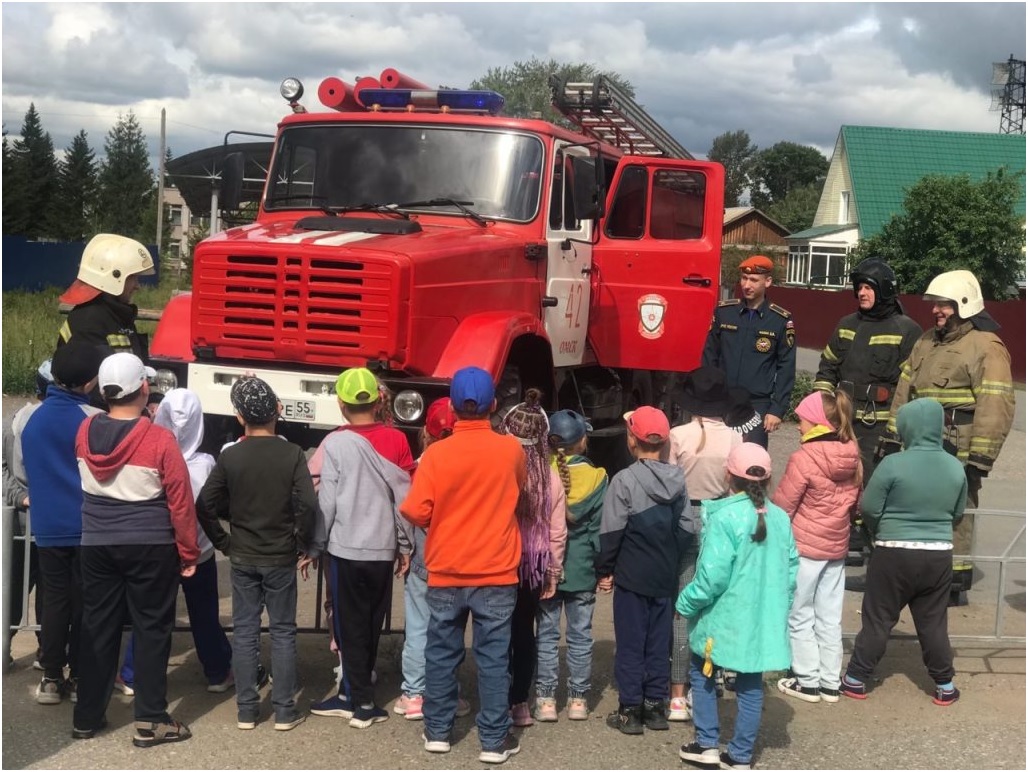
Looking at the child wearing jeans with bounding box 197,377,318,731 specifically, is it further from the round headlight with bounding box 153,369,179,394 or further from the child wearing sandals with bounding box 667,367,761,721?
the round headlight with bounding box 153,369,179,394

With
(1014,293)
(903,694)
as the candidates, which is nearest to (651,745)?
(903,694)

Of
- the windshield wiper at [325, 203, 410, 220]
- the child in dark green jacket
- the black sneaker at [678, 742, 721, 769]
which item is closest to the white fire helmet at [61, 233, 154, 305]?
the windshield wiper at [325, 203, 410, 220]

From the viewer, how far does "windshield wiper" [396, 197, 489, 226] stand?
7.56 m

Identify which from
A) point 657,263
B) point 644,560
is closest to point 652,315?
point 657,263

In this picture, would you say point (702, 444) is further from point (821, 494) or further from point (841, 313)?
point (841, 313)

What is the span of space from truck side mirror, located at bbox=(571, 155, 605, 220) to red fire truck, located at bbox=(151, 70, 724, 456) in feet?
0.06

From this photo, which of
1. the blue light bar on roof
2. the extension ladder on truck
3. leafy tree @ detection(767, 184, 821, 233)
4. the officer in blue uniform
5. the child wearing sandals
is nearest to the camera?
the child wearing sandals

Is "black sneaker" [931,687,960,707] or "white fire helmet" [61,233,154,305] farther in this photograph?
"white fire helmet" [61,233,154,305]

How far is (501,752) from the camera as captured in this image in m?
4.76

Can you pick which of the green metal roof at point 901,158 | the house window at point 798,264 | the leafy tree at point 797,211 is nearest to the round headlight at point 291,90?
the green metal roof at point 901,158

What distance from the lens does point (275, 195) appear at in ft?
26.8

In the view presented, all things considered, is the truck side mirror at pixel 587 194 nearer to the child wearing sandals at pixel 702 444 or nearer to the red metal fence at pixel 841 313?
the child wearing sandals at pixel 702 444

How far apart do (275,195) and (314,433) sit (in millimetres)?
1982

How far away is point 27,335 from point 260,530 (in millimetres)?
15859
